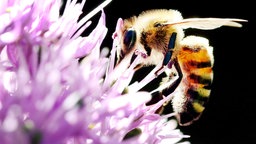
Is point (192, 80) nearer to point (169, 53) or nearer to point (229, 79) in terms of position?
point (169, 53)

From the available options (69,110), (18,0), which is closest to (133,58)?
(18,0)

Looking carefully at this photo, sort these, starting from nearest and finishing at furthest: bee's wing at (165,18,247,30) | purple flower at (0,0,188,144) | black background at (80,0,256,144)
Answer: purple flower at (0,0,188,144), bee's wing at (165,18,247,30), black background at (80,0,256,144)

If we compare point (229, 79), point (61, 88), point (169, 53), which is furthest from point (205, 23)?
point (229, 79)

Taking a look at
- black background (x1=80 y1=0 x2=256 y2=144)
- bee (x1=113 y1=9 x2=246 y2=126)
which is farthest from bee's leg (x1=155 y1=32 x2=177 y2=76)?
black background (x1=80 y1=0 x2=256 y2=144)

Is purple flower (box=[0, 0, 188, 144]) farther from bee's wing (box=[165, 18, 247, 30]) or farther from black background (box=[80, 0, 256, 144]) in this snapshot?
black background (box=[80, 0, 256, 144])

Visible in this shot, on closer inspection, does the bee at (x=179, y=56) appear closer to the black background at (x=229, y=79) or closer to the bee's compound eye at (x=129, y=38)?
the bee's compound eye at (x=129, y=38)

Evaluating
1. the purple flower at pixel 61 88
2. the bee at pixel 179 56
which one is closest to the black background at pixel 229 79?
the bee at pixel 179 56

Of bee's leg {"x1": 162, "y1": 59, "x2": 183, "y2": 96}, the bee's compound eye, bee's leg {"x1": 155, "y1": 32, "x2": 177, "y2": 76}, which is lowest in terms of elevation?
bee's leg {"x1": 162, "y1": 59, "x2": 183, "y2": 96}
